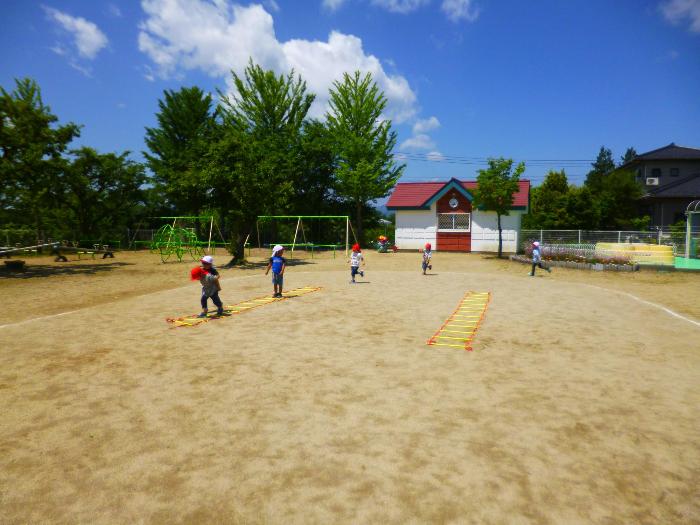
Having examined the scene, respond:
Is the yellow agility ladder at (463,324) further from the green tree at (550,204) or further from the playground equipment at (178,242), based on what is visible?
the green tree at (550,204)

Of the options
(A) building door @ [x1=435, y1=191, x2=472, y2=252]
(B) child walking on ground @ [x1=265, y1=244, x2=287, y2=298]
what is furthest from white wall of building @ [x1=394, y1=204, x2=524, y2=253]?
(B) child walking on ground @ [x1=265, y1=244, x2=287, y2=298]

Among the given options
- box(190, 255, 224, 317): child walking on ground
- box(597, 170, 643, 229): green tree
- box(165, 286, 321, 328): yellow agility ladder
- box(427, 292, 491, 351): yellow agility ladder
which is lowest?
box(427, 292, 491, 351): yellow agility ladder

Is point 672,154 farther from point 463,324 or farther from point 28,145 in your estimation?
point 28,145

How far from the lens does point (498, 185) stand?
29250mm

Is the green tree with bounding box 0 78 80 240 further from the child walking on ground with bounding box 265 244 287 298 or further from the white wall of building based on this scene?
the white wall of building

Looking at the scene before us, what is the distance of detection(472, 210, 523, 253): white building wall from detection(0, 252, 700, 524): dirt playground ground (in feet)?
74.3

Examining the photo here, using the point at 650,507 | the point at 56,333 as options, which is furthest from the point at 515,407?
the point at 56,333

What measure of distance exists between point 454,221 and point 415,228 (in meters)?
3.24

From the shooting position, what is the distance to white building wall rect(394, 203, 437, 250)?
35.8m

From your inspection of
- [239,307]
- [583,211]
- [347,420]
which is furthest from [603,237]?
[347,420]

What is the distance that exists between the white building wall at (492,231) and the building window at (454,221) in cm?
56

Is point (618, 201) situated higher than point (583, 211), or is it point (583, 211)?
point (618, 201)

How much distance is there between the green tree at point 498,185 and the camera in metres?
29.2

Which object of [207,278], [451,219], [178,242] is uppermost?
[451,219]
